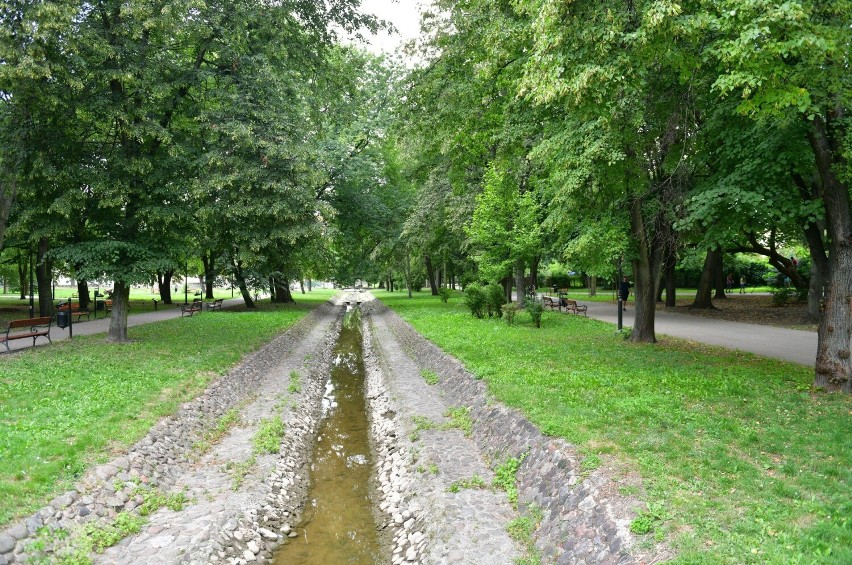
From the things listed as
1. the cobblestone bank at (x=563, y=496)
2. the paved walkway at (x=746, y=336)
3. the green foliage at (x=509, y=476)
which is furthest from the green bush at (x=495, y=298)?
the green foliage at (x=509, y=476)

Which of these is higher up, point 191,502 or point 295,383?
point 295,383

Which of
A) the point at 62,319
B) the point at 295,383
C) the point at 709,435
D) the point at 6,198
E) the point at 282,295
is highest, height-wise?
the point at 6,198

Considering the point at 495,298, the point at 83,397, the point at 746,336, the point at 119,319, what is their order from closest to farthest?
the point at 83,397, the point at 119,319, the point at 746,336, the point at 495,298

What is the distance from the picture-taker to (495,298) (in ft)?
69.2

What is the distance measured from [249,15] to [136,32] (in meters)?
2.67

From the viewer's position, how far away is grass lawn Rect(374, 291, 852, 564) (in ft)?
13.7

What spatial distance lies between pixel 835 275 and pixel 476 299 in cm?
1375

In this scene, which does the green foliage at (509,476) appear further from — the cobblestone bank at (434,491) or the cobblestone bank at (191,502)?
the cobblestone bank at (191,502)

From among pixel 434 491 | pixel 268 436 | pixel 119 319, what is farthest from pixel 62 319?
pixel 434 491

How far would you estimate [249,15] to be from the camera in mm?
12891

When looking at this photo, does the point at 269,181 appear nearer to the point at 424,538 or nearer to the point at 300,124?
the point at 300,124

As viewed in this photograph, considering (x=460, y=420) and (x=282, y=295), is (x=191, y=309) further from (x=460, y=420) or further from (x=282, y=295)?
(x=460, y=420)

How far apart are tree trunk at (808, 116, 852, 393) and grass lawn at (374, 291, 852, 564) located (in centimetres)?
53

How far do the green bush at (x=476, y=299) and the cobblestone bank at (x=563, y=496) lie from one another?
39.9 ft
